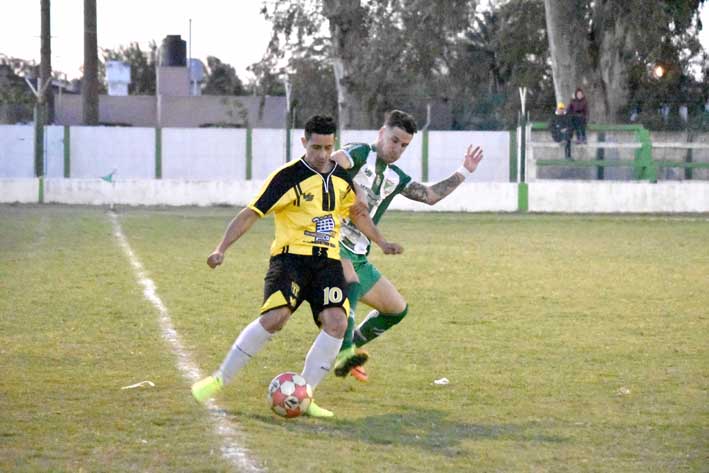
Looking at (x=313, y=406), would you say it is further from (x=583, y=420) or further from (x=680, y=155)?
(x=680, y=155)

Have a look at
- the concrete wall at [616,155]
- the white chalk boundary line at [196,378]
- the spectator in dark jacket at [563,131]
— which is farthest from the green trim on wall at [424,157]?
the white chalk boundary line at [196,378]

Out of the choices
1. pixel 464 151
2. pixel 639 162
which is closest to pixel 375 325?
pixel 639 162

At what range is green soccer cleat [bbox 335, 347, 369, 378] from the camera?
7867 mm

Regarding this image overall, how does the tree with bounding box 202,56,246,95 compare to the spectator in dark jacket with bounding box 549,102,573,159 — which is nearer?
the spectator in dark jacket with bounding box 549,102,573,159

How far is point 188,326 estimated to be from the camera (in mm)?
10492

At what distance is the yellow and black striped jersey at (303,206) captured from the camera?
696cm

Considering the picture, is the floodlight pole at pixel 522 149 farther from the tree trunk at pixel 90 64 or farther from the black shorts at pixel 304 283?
the black shorts at pixel 304 283

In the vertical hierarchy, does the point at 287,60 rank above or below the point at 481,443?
above

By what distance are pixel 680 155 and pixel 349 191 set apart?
82.1 ft

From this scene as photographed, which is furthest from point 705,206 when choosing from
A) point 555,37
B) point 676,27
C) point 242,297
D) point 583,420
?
point 583,420

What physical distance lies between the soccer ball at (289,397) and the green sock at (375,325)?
4.98 feet

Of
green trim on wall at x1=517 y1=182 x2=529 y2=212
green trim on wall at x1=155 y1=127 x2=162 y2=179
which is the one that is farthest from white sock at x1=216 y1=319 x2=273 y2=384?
green trim on wall at x1=155 y1=127 x2=162 y2=179

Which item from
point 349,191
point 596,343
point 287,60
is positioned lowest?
point 596,343

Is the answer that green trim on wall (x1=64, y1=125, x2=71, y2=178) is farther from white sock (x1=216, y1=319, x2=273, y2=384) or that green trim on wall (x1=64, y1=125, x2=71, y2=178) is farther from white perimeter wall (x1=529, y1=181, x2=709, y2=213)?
white sock (x1=216, y1=319, x2=273, y2=384)
